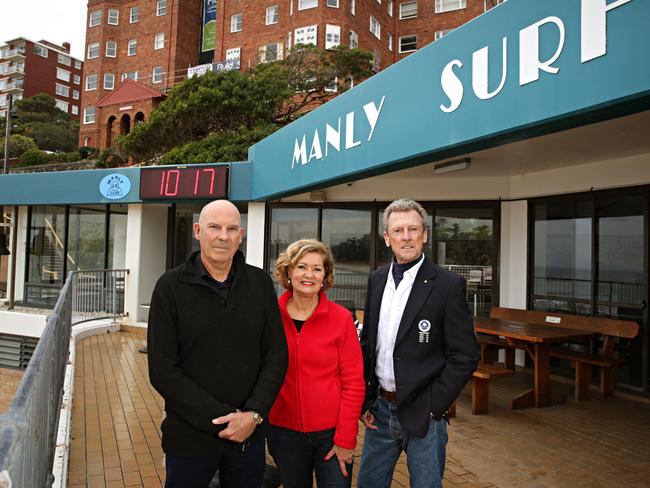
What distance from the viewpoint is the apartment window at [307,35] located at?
3106 cm

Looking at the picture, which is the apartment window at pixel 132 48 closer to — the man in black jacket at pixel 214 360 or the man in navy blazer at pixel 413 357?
the man in black jacket at pixel 214 360

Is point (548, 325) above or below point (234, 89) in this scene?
below

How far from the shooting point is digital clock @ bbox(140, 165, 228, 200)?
9.59 meters

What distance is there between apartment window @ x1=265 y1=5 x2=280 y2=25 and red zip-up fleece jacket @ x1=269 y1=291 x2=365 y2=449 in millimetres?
36088

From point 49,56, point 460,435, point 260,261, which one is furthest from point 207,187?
point 49,56

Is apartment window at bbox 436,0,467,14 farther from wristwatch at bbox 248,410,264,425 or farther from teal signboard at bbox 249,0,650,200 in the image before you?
wristwatch at bbox 248,410,264,425

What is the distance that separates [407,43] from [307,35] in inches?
365

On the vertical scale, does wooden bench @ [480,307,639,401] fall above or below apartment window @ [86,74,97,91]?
below

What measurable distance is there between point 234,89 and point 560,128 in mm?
22485

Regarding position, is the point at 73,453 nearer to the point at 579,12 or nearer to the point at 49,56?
the point at 579,12

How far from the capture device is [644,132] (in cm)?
446

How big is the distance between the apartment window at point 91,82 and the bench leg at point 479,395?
4872 cm

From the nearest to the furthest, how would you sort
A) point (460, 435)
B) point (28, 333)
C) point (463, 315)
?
point (463, 315), point (460, 435), point (28, 333)

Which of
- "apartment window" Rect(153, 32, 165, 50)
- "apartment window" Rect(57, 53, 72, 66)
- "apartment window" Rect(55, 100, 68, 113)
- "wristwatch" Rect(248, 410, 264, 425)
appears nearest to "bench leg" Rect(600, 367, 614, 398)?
"wristwatch" Rect(248, 410, 264, 425)
